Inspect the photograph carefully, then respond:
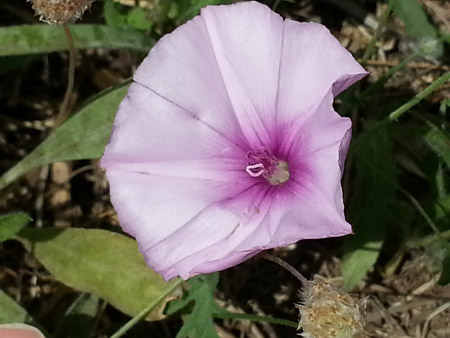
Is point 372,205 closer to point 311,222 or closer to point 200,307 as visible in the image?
point 200,307

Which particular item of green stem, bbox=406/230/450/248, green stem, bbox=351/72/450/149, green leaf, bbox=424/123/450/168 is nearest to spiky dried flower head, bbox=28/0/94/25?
green stem, bbox=351/72/450/149

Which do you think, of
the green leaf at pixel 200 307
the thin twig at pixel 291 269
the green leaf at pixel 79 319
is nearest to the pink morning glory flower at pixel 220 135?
the thin twig at pixel 291 269

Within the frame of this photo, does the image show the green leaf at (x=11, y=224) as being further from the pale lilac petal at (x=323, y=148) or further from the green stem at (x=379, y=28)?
the green stem at (x=379, y=28)

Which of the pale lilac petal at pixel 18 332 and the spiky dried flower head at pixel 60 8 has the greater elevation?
the spiky dried flower head at pixel 60 8

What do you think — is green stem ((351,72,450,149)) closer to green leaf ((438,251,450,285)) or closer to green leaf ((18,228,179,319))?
green leaf ((438,251,450,285))

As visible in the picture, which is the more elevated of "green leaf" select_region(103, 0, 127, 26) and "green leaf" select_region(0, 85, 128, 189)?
"green leaf" select_region(103, 0, 127, 26)

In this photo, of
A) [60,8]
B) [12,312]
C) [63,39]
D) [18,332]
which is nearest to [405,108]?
[60,8]

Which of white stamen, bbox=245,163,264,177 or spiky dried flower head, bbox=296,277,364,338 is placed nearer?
spiky dried flower head, bbox=296,277,364,338
